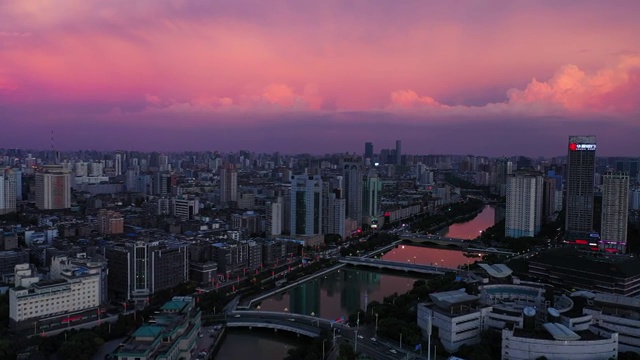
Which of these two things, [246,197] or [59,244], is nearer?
[59,244]

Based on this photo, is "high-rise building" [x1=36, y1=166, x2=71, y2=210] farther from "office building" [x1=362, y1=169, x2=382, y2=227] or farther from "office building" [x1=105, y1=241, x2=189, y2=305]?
"office building" [x1=105, y1=241, x2=189, y2=305]

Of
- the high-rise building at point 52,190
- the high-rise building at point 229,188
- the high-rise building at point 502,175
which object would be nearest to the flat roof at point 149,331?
the high-rise building at point 52,190

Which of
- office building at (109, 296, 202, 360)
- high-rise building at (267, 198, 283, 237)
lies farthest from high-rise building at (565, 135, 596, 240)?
office building at (109, 296, 202, 360)

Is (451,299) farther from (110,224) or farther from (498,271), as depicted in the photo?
(110,224)

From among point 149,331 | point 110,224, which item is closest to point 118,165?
point 110,224

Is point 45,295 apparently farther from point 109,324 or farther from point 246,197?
A: point 246,197

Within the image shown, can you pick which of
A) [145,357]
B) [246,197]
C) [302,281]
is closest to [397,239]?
[302,281]
